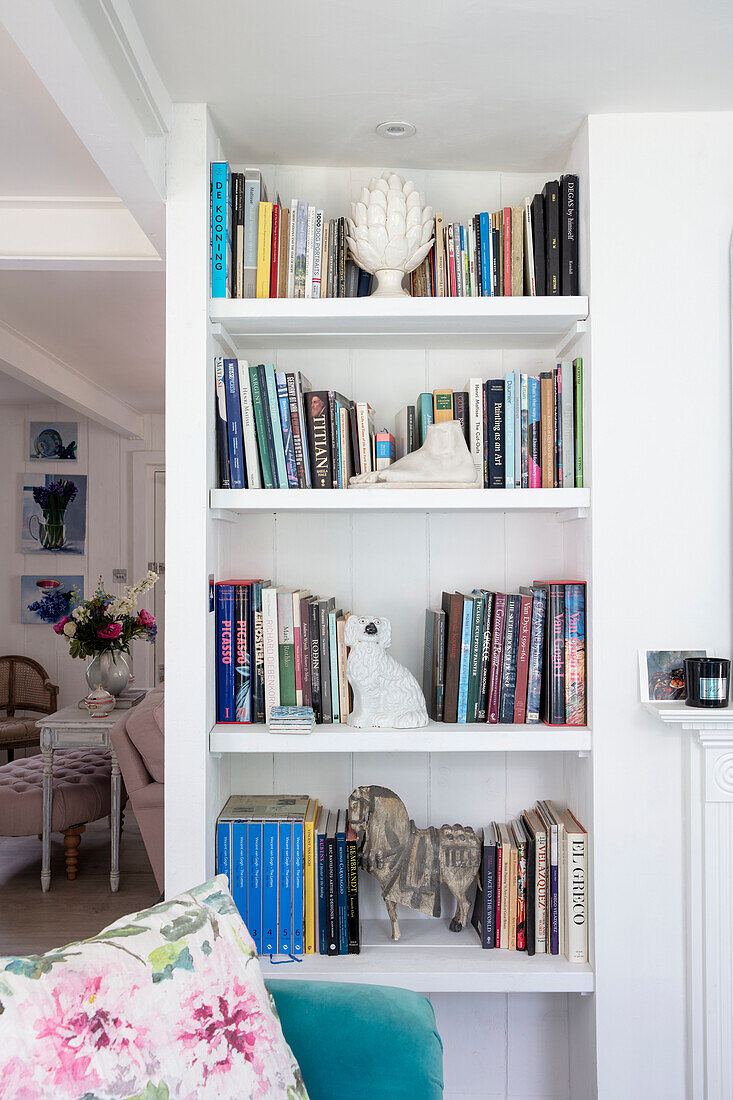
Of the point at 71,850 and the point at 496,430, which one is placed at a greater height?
the point at 496,430

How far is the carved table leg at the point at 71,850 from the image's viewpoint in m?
3.92

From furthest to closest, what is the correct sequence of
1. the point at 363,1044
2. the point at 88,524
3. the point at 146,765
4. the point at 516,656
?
the point at 88,524 → the point at 146,765 → the point at 516,656 → the point at 363,1044

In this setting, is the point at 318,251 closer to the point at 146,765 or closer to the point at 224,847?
the point at 224,847

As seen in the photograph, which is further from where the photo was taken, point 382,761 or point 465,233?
Answer: point 382,761

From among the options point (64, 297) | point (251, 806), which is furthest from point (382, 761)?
point (64, 297)

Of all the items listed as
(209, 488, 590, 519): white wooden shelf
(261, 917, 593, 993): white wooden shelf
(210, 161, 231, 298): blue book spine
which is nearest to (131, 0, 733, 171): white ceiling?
(210, 161, 231, 298): blue book spine

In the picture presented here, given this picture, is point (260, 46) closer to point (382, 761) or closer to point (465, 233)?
point (465, 233)

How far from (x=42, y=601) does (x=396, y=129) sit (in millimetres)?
4847

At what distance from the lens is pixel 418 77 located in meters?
1.77

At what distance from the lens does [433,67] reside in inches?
68.0

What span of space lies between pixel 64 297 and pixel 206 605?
2100 mm

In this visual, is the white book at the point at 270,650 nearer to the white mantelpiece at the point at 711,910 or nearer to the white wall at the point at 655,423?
the white wall at the point at 655,423

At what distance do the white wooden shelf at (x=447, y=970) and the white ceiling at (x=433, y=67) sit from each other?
1954 millimetres

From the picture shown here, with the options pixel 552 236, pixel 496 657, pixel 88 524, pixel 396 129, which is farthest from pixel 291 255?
pixel 88 524
